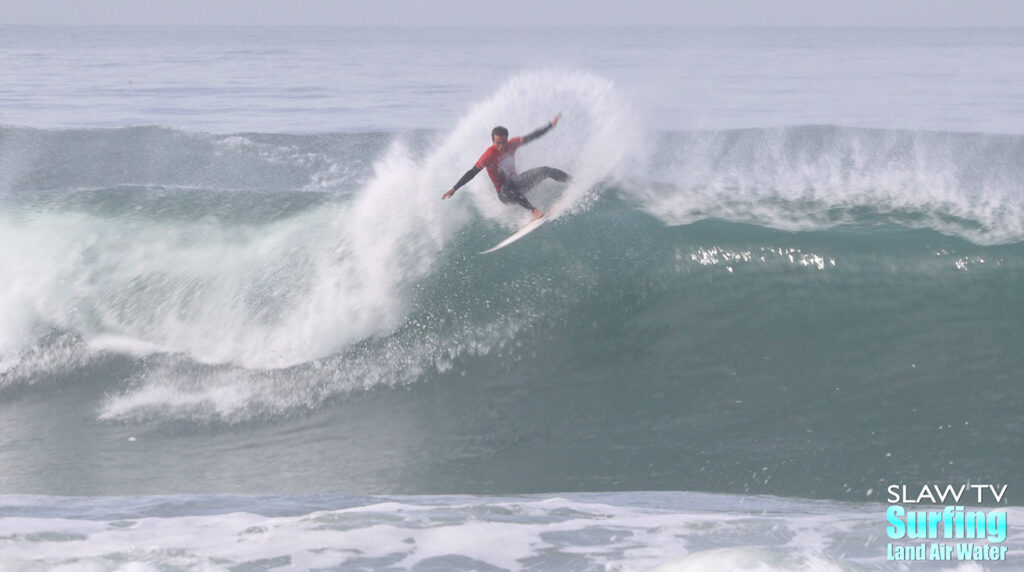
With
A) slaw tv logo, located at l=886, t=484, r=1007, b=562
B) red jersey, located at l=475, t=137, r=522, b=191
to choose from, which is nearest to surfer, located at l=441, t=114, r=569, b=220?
red jersey, located at l=475, t=137, r=522, b=191

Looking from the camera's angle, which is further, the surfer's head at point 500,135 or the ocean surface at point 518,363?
the surfer's head at point 500,135

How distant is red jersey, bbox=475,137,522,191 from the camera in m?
8.56

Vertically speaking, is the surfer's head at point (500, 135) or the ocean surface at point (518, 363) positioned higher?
the surfer's head at point (500, 135)

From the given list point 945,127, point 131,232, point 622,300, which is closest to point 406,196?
point 622,300

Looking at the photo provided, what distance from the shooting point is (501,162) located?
8609 millimetres

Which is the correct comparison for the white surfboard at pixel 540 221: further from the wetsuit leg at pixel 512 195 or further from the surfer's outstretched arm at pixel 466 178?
the surfer's outstretched arm at pixel 466 178

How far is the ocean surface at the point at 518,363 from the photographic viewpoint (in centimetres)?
528

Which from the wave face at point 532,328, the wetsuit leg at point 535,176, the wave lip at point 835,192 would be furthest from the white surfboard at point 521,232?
the wave lip at point 835,192

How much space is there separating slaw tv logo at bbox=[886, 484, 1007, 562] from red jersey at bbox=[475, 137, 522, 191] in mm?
3986

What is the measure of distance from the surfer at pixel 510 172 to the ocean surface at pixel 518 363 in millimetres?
267

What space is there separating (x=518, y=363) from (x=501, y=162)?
185cm

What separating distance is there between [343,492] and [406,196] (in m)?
3.40

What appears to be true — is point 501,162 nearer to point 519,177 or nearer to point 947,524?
point 519,177

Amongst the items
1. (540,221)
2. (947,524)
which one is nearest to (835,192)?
(540,221)
